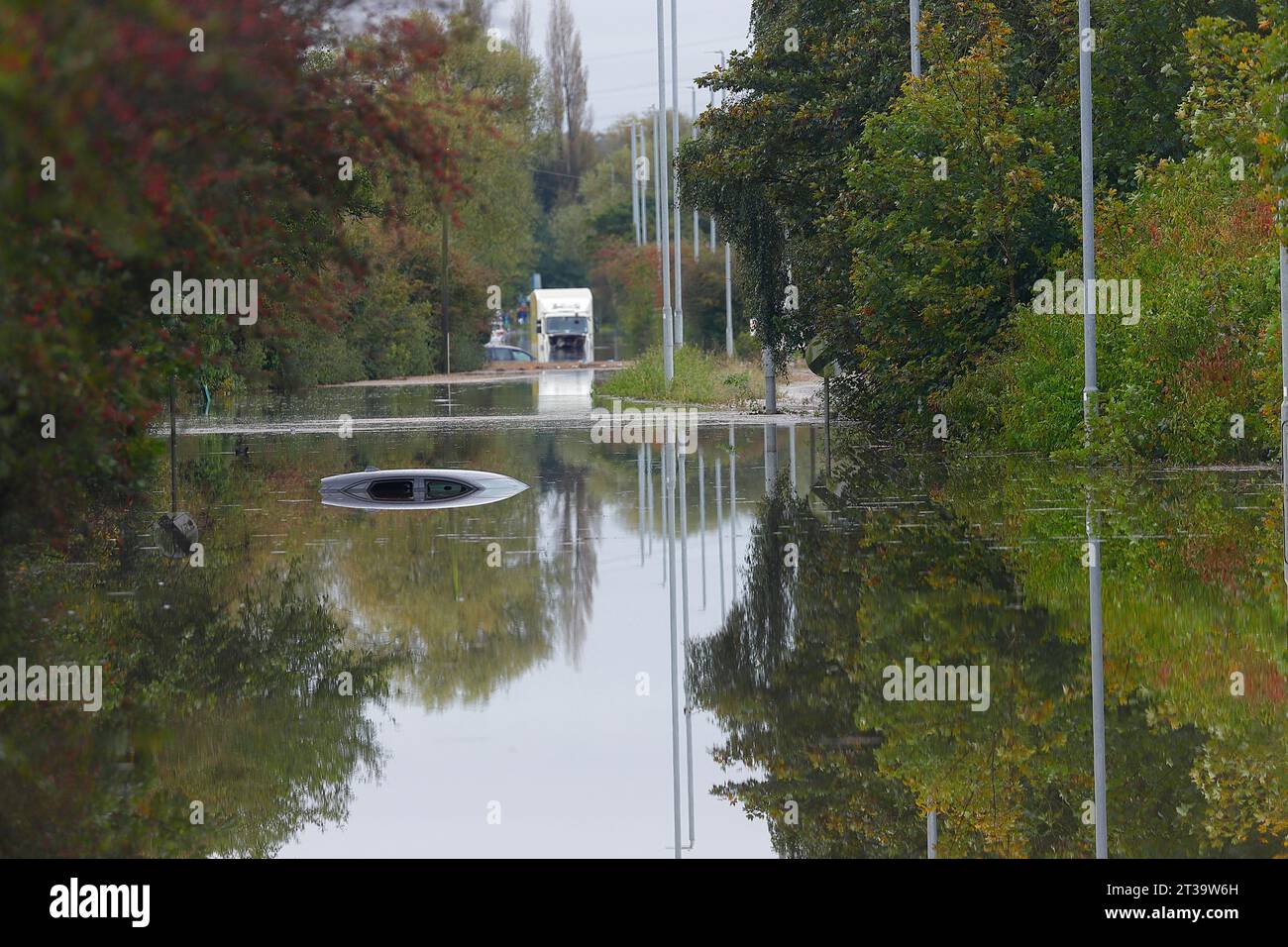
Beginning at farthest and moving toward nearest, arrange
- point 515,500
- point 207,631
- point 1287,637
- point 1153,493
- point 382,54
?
point 515,500 < point 1153,493 < point 207,631 < point 1287,637 < point 382,54

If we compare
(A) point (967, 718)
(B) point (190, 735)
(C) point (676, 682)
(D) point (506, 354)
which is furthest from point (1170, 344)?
(D) point (506, 354)

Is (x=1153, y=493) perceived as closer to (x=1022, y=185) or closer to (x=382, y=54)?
(x=1022, y=185)

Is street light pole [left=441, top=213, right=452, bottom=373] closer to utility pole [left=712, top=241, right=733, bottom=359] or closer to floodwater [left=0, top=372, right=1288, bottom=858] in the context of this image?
utility pole [left=712, top=241, right=733, bottom=359]

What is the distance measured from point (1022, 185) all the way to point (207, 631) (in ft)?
59.0

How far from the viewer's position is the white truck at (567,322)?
10038 cm

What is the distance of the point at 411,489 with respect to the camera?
80.1ft

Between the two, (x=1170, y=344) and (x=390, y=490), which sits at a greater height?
(x=1170, y=344)

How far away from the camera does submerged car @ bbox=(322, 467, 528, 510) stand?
2405cm

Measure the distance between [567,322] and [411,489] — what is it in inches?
3007

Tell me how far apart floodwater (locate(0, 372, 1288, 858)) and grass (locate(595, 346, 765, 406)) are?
26909mm

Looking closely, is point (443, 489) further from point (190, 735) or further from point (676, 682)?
point (190, 735)
